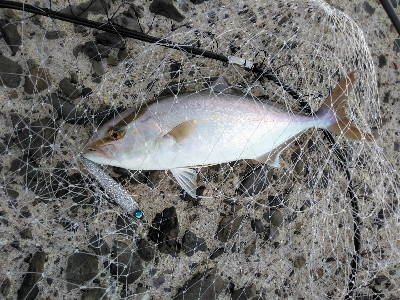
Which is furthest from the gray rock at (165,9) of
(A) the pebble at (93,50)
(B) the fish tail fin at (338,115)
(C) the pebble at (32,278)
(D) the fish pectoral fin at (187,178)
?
(C) the pebble at (32,278)

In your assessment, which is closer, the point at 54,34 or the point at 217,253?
the point at 54,34

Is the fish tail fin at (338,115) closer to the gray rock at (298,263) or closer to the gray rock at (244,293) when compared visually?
the gray rock at (298,263)

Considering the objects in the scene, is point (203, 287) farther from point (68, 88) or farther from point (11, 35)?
point (11, 35)

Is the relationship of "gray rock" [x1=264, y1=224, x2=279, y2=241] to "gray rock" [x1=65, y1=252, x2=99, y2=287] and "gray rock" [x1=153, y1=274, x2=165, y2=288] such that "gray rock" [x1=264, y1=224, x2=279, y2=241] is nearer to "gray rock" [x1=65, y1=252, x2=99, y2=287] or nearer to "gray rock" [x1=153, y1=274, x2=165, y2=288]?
"gray rock" [x1=153, y1=274, x2=165, y2=288]

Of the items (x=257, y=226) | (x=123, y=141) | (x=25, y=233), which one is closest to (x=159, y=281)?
(x=257, y=226)

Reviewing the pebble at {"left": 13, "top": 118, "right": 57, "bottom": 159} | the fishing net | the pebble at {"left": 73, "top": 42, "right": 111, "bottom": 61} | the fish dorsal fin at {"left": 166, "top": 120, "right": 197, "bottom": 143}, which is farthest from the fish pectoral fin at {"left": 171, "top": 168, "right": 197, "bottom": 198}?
the pebble at {"left": 73, "top": 42, "right": 111, "bottom": 61}

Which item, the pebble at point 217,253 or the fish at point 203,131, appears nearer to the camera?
the fish at point 203,131
